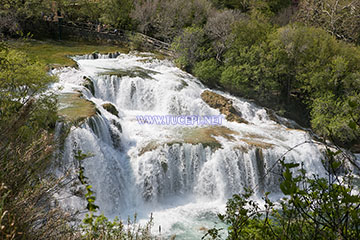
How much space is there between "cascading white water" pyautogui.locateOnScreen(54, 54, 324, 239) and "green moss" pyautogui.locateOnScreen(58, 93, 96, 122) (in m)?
0.34

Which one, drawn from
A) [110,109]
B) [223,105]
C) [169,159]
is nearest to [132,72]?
[110,109]

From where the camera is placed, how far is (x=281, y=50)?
60.9 feet

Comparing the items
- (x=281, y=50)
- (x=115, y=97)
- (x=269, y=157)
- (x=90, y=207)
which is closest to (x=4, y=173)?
(x=90, y=207)

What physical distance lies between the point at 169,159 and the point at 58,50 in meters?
14.8

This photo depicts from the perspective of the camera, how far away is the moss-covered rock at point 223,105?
15703mm

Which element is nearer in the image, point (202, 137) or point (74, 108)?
point (74, 108)

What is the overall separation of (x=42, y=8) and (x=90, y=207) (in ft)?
87.2

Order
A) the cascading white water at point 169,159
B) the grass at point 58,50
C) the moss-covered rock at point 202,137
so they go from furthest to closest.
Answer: the grass at point 58,50 → the moss-covered rock at point 202,137 → the cascading white water at point 169,159

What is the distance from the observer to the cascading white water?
975cm

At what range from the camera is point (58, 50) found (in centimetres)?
2069

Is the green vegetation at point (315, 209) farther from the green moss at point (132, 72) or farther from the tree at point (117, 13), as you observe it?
the tree at point (117, 13)

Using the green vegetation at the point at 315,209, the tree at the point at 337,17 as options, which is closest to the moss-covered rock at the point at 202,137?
the green vegetation at the point at 315,209

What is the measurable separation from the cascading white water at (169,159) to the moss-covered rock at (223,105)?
63 cm

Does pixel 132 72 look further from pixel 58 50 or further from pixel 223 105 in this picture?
pixel 58 50
